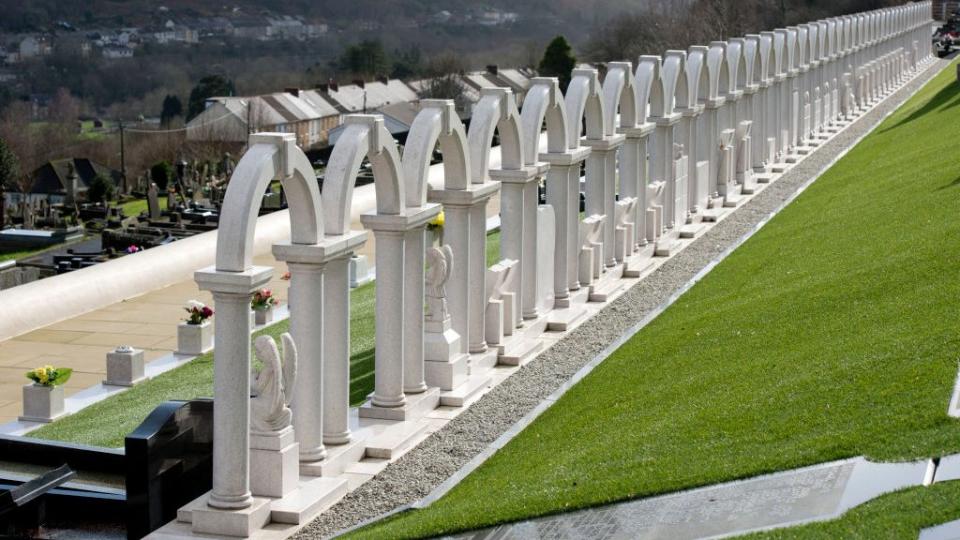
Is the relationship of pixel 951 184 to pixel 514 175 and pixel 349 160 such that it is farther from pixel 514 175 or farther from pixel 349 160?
pixel 349 160

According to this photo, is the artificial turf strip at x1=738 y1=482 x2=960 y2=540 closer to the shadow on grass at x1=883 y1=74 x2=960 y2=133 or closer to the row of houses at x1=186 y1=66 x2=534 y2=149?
the shadow on grass at x1=883 y1=74 x2=960 y2=133

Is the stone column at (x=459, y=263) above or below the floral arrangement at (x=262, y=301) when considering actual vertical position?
above

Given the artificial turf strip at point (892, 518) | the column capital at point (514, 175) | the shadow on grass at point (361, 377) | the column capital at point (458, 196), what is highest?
the column capital at point (514, 175)

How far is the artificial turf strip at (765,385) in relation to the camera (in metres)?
9.20

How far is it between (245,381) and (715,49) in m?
16.0

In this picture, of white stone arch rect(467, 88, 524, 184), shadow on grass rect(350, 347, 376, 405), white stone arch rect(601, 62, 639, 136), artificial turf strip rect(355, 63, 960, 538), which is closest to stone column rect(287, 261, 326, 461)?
artificial turf strip rect(355, 63, 960, 538)

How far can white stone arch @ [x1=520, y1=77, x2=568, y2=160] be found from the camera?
15742mm

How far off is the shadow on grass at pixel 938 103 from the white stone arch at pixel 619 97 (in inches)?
507

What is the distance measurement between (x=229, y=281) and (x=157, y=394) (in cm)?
1046

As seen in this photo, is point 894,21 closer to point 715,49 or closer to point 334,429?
point 715,49

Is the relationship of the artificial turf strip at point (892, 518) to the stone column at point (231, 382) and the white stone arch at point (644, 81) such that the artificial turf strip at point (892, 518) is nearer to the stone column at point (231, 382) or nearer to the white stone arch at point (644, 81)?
the stone column at point (231, 382)

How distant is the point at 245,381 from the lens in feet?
32.8

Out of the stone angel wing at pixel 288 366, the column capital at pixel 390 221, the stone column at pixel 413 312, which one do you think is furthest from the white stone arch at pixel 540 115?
the stone angel wing at pixel 288 366

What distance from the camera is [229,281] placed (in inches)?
381
